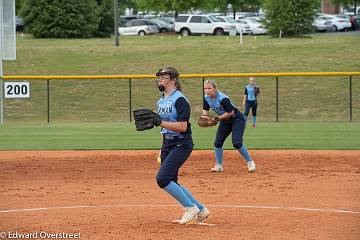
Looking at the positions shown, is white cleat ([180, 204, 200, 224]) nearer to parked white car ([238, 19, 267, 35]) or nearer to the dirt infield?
the dirt infield

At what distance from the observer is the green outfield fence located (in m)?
34.6

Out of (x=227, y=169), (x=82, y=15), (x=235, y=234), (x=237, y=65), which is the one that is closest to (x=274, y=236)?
(x=235, y=234)

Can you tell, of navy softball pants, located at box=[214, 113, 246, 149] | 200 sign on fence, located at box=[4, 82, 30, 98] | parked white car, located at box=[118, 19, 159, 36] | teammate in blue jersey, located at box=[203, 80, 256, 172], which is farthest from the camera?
parked white car, located at box=[118, 19, 159, 36]

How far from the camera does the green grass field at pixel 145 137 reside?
75.8 feet

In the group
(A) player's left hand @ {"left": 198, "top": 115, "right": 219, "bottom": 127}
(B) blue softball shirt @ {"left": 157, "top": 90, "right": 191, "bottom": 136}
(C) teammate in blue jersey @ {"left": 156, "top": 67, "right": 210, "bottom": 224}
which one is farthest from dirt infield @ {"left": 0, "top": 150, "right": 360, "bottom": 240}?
(B) blue softball shirt @ {"left": 157, "top": 90, "right": 191, "bottom": 136}

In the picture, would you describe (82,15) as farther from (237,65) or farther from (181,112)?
(181,112)

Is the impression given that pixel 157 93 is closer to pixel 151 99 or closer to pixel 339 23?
pixel 151 99

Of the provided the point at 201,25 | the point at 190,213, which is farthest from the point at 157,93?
the point at 190,213

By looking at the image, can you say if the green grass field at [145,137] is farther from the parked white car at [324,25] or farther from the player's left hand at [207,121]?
the parked white car at [324,25]

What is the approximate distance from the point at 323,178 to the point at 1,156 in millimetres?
8095

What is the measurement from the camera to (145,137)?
25734 millimetres

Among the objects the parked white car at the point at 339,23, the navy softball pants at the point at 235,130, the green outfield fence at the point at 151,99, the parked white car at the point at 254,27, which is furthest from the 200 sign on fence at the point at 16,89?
the parked white car at the point at 339,23

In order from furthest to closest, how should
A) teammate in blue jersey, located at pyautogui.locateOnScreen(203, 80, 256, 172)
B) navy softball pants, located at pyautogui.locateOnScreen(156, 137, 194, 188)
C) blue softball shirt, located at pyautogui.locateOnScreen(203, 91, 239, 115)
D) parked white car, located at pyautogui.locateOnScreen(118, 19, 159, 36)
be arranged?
parked white car, located at pyautogui.locateOnScreen(118, 19, 159, 36) → blue softball shirt, located at pyautogui.locateOnScreen(203, 91, 239, 115) → teammate in blue jersey, located at pyautogui.locateOnScreen(203, 80, 256, 172) → navy softball pants, located at pyautogui.locateOnScreen(156, 137, 194, 188)

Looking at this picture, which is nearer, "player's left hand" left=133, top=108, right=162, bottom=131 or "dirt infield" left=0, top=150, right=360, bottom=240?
"player's left hand" left=133, top=108, right=162, bottom=131
